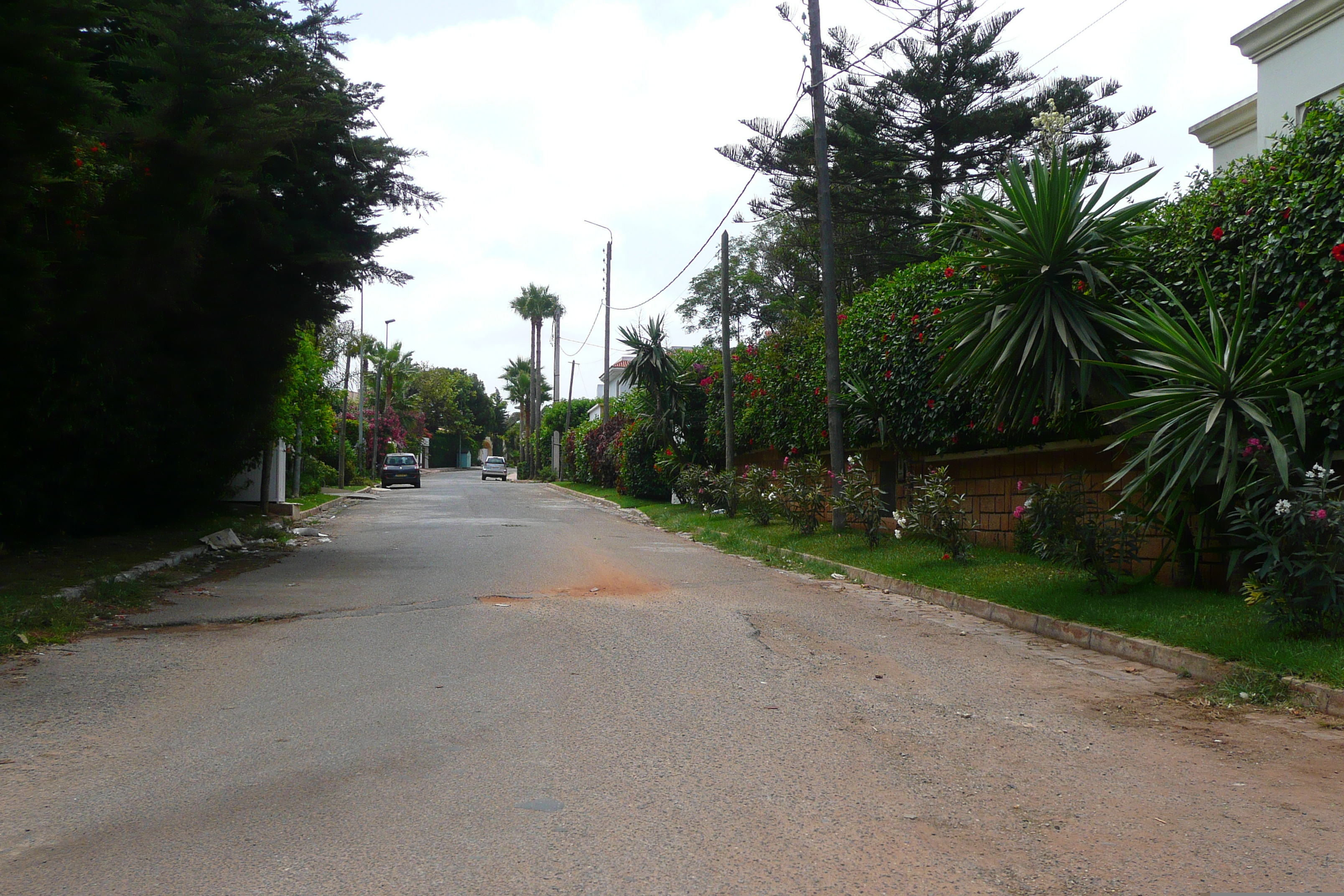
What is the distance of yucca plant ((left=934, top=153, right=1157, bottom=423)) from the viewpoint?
9008 millimetres

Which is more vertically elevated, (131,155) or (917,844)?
(131,155)

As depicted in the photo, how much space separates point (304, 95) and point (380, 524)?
10998 mm

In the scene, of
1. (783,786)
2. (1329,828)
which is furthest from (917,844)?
(1329,828)

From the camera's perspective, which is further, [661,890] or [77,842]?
[77,842]

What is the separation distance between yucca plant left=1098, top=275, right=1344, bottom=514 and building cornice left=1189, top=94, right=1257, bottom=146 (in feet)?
36.6

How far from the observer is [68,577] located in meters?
10.1

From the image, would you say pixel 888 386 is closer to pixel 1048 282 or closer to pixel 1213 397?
pixel 1048 282

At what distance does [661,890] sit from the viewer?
333 centimetres

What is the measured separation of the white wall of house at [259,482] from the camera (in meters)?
20.2

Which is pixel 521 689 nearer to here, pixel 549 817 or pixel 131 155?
pixel 549 817

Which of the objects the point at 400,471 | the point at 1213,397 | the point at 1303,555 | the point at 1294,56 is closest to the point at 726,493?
the point at 1294,56

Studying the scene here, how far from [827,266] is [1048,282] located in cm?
742

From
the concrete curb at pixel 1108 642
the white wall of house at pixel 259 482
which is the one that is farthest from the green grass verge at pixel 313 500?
the concrete curb at pixel 1108 642

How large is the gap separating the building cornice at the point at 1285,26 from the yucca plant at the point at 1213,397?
8.33 meters
